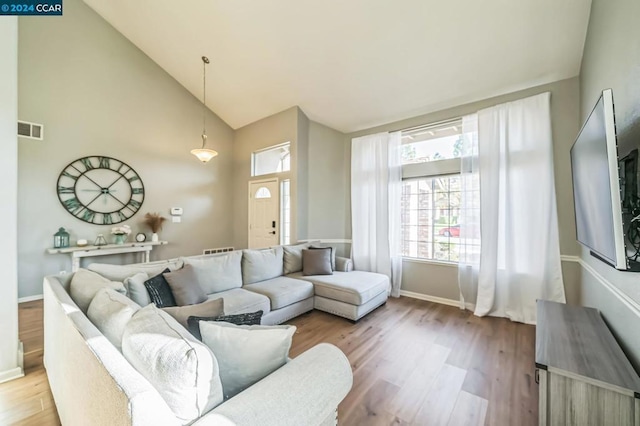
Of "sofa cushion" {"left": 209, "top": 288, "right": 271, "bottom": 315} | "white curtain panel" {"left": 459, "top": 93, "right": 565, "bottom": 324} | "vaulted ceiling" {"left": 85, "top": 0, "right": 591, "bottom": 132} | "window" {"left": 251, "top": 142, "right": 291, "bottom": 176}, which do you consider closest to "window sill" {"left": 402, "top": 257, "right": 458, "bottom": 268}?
"white curtain panel" {"left": 459, "top": 93, "right": 565, "bottom": 324}

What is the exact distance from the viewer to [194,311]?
1.38 m

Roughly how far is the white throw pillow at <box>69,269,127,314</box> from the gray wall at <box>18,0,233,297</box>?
2.93 m

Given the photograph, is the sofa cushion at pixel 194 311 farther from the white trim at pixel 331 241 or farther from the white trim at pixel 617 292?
the white trim at pixel 331 241

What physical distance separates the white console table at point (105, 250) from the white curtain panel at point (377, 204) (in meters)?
3.55

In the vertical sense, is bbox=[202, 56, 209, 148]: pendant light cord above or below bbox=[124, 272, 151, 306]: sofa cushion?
above

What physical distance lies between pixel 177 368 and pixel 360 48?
3409 millimetres

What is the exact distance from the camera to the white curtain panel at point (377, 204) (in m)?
4.03

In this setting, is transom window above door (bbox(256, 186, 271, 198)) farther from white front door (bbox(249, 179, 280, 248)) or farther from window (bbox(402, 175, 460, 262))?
window (bbox(402, 175, 460, 262))

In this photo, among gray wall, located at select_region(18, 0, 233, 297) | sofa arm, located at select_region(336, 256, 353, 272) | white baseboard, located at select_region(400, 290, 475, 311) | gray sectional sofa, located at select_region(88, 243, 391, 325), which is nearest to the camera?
gray sectional sofa, located at select_region(88, 243, 391, 325)

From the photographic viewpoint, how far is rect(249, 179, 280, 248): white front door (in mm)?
4652

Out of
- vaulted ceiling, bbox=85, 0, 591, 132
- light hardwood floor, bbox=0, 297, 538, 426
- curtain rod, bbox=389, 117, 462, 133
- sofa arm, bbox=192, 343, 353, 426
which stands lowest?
light hardwood floor, bbox=0, 297, 538, 426

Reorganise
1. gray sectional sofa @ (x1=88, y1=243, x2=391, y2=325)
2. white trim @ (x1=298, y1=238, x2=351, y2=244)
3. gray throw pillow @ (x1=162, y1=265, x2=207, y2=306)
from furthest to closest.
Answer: white trim @ (x1=298, y1=238, x2=351, y2=244)
gray sectional sofa @ (x1=88, y1=243, x2=391, y2=325)
gray throw pillow @ (x1=162, y1=265, x2=207, y2=306)

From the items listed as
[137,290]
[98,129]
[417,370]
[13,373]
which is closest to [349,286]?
[417,370]

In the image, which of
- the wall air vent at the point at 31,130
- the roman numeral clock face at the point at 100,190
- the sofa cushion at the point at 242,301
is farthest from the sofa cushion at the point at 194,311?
the wall air vent at the point at 31,130
